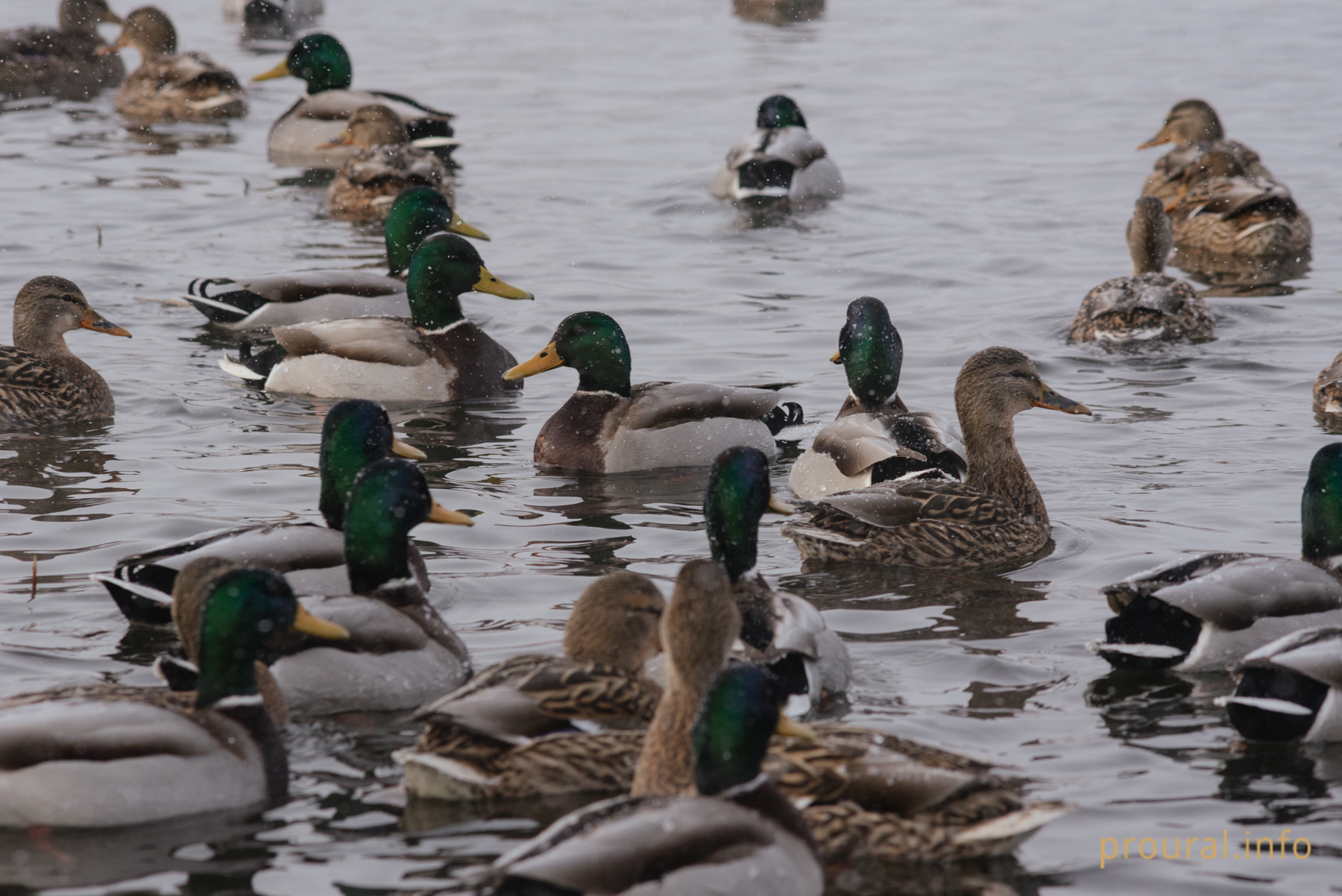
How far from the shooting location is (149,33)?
2262 cm

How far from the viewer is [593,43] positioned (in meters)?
27.4

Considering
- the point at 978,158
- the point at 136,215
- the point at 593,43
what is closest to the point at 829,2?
the point at 593,43

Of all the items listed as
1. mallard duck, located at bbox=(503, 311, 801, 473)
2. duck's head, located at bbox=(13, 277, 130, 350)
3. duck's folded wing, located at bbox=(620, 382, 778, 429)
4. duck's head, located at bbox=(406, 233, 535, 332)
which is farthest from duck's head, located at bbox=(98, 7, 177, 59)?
duck's folded wing, located at bbox=(620, 382, 778, 429)

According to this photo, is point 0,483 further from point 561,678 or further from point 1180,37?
point 1180,37

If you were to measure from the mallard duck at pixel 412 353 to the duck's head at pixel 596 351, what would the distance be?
1.33 meters

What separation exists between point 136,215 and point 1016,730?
482 inches

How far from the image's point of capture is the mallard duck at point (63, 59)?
23.3 metres

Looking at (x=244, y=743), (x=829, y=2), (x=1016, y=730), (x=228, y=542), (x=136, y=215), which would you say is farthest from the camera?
(x=829, y=2)

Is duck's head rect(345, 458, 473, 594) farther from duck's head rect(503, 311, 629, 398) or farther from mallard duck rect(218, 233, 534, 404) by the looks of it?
mallard duck rect(218, 233, 534, 404)

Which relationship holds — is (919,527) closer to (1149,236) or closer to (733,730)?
(733,730)

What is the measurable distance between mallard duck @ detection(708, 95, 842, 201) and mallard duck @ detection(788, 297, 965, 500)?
7.34 meters

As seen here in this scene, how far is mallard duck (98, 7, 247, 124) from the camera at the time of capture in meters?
21.6

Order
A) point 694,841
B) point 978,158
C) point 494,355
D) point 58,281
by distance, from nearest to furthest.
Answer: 1. point 694,841
2. point 58,281
3. point 494,355
4. point 978,158

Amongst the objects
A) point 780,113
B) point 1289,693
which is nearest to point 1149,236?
point 780,113
